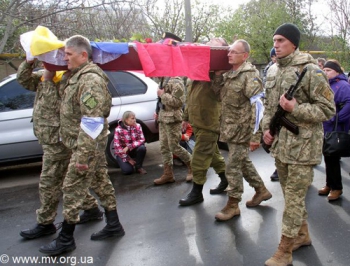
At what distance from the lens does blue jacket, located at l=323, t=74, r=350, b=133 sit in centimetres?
469

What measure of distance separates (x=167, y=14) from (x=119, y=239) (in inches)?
375

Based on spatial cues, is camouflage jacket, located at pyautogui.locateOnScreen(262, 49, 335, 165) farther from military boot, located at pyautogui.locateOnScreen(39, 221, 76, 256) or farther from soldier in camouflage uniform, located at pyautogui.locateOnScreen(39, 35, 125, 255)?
military boot, located at pyautogui.locateOnScreen(39, 221, 76, 256)

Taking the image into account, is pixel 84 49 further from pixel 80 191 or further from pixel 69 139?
pixel 80 191

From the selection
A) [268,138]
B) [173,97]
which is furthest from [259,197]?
[173,97]

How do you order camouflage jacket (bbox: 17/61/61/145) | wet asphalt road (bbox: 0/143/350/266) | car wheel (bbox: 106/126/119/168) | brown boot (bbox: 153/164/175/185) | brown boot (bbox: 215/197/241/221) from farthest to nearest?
car wheel (bbox: 106/126/119/168), brown boot (bbox: 153/164/175/185), brown boot (bbox: 215/197/241/221), camouflage jacket (bbox: 17/61/61/145), wet asphalt road (bbox: 0/143/350/266)

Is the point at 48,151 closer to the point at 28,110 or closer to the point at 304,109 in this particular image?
the point at 304,109

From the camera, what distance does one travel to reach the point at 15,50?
960 cm

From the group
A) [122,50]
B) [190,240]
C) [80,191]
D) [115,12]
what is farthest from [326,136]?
[115,12]

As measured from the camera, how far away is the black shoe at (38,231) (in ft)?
12.7

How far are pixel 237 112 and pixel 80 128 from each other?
171 centimetres

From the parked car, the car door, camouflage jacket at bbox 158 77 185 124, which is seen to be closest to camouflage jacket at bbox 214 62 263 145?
camouflage jacket at bbox 158 77 185 124

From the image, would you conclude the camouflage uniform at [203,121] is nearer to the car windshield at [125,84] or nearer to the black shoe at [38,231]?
the black shoe at [38,231]

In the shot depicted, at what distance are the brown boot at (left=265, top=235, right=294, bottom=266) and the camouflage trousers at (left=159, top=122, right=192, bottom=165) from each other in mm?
2557

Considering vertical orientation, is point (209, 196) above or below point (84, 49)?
below
